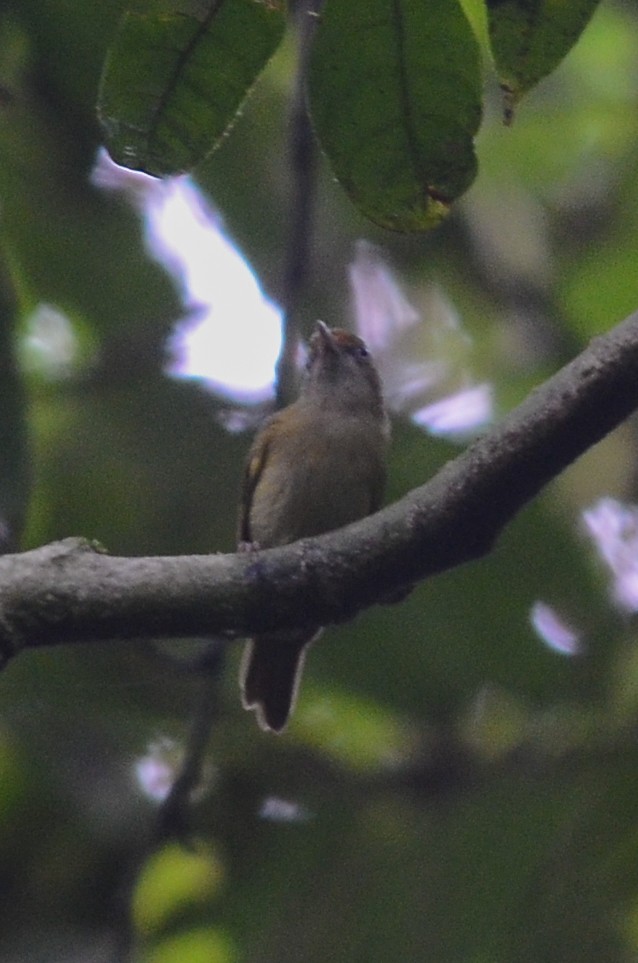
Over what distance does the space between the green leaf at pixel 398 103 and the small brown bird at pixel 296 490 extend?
1956 mm

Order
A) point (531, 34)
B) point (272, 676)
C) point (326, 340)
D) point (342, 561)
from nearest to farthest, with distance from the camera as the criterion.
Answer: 1. point (531, 34)
2. point (342, 561)
3. point (272, 676)
4. point (326, 340)

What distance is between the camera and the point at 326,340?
5477 mm

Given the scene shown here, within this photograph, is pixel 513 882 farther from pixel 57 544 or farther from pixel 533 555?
pixel 57 544

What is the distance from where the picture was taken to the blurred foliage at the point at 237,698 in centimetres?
406

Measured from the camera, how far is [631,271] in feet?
18.8

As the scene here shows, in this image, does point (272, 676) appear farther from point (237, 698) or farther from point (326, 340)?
point (326, 340)

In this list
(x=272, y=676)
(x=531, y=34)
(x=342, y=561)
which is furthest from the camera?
(x=272, y=676)

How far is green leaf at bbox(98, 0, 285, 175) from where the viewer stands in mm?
2356

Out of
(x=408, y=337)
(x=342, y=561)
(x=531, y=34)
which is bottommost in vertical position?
(x=408, y=337)

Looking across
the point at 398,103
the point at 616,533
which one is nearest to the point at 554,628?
the point at 616,533

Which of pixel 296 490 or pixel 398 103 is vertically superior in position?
pixel 398 103

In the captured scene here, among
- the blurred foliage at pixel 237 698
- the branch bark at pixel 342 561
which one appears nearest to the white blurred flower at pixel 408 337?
the blurred foliage at pixel 237 698

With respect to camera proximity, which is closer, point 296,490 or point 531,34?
point 531,34

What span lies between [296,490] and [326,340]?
3.55 feet
